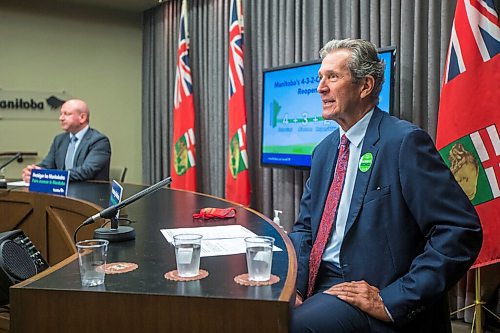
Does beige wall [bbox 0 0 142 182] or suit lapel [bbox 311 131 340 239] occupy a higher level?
beige wall [bbox 0 0 142 182]

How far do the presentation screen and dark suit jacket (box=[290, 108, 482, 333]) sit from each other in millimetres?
1799

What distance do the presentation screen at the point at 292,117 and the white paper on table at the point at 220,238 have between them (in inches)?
65.4

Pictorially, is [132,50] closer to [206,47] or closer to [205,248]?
[206,47]

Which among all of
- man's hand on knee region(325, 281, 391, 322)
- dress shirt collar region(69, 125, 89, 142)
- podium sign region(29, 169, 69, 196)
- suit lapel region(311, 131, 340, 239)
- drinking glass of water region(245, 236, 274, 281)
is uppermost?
dress shirt collar region(69, 125, 89, 142)

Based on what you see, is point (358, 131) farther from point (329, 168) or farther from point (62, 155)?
point (62, 155)

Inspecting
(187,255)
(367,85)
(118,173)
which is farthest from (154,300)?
(118,173)

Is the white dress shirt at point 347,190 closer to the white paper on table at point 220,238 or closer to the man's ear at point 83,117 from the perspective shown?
the white paper on table at point 220,238

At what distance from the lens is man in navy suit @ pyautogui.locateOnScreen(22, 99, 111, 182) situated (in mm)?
3691

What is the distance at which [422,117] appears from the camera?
295 centimetres

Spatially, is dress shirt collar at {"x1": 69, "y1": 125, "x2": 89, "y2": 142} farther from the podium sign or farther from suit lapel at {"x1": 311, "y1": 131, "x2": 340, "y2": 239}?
suit lapel at {"x1": 311, "y1": 131, "x2": 340, "y2": 239}

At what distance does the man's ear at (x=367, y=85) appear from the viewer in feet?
5.08

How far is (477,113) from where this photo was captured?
2359 mm

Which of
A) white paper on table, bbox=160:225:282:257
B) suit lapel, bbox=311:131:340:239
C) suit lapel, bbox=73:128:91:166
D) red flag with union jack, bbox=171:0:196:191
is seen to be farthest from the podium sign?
red flag with union jack, bbox=171:0:196:191

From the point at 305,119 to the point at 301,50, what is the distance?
65 cm
